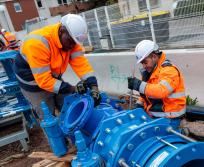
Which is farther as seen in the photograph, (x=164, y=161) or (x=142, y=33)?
(x=142, y=33)

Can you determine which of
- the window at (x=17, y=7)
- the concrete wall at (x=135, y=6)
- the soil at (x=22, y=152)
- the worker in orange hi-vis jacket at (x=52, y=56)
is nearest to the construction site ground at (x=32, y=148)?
the soil at (x=22, y=152)

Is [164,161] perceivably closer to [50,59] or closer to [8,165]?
[50,59]

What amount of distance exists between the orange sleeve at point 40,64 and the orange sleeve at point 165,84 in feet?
3.68

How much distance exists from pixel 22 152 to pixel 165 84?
289 cm

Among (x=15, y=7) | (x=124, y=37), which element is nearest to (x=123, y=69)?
(x=124, y=37)

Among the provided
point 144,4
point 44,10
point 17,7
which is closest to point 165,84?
point 144,4

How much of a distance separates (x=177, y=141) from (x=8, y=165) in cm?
347

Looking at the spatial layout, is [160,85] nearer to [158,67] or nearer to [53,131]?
[158,67]

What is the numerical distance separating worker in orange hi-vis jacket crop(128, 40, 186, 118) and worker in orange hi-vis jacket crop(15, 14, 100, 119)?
1.94ft

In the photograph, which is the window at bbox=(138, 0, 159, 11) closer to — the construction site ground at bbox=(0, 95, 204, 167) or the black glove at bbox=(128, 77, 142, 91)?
the construction site ground at bbox=(0, 95, 204, 167)

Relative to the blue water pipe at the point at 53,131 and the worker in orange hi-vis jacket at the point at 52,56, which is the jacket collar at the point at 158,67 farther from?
the blue water pipe at the point at 53,131

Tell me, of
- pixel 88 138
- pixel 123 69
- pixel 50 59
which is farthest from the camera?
pixel 123 69

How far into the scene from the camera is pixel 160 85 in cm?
338

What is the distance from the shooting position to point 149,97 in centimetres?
366
